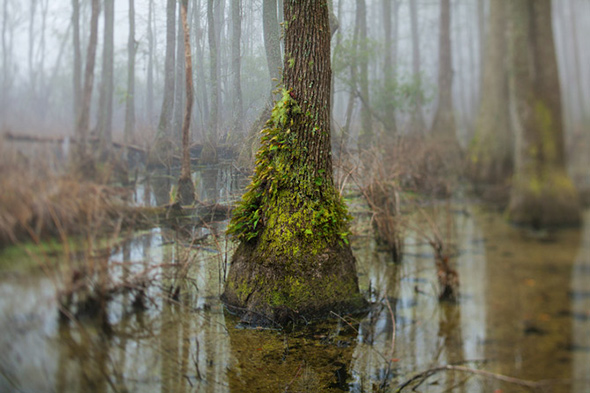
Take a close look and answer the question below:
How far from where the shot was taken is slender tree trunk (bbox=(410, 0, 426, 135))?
9500mm

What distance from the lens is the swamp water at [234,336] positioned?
2.37 m

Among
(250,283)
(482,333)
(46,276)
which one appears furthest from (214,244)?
(482,333)

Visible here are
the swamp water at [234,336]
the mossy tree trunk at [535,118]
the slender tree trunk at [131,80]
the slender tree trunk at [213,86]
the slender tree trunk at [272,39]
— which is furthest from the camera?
the mossy tree trunk at [535,118]

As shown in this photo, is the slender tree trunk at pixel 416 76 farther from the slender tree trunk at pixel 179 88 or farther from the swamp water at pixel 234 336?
the slender tree trunk at pixel 179 88

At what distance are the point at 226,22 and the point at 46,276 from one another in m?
2.90

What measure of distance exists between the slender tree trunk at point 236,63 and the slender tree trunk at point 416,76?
601 cm

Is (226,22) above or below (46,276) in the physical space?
above

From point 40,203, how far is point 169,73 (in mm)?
1879

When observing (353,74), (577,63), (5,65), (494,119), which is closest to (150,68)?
(5,65)

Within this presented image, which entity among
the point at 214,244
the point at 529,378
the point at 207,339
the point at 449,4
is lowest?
the point at 529,378

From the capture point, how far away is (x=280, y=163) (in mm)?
3822

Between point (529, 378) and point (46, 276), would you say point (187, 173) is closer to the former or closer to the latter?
point (46, 276)

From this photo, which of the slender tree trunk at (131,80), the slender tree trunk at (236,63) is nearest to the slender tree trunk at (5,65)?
the slender tree trunk at (131,80)

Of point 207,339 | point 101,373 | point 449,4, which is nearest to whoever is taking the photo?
point 101,373
